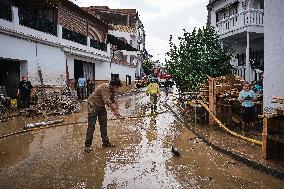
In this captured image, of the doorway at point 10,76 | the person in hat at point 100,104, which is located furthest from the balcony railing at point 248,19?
the doorway at point 10,76

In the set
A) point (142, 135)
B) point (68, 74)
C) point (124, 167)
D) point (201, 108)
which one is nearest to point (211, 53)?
point (201, 108)

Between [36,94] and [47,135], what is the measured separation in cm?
773

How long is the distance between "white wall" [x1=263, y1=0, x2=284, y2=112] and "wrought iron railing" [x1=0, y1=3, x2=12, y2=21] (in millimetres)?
12257

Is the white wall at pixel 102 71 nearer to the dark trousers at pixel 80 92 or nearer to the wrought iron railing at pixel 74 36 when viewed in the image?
the wrought iron railing at pixel 74 36

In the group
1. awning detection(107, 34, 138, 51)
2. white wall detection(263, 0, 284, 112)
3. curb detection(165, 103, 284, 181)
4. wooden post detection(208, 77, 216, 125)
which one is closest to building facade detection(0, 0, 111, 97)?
awning detection(107, 34, 138, 51)

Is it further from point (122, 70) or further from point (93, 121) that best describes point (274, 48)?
point (122, 70)

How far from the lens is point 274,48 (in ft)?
28.8

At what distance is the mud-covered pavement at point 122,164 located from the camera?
18.3 ft

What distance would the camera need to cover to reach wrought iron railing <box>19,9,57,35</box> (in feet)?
55.1

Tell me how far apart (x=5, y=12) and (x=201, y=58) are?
996 cm

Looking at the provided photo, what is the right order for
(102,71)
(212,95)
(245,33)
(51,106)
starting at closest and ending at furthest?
(212,95) → (51,106) → (245,33) → (102,71)

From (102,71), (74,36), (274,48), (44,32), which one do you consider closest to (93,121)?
(274,48)

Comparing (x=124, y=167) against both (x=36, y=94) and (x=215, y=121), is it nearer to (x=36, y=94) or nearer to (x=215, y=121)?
(x=215, y=121)

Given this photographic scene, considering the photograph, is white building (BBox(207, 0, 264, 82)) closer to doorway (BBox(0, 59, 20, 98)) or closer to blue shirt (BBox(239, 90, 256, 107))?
blue shirt (BBox(239, 90, 256, 107))
